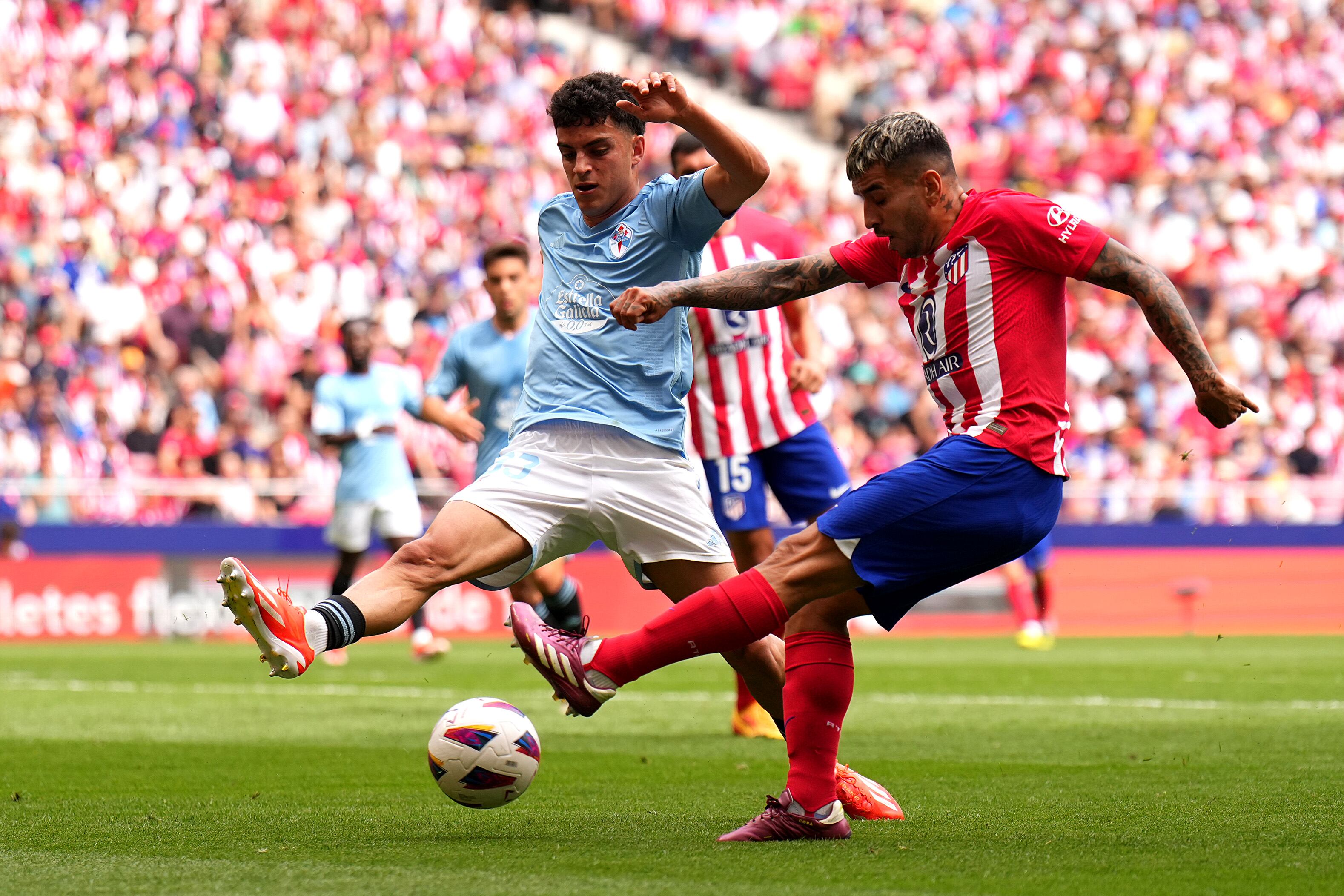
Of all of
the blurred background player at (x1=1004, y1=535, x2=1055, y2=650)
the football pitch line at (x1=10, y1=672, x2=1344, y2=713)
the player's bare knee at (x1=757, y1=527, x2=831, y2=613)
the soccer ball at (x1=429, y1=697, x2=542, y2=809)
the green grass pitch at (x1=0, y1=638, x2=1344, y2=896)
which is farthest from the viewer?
the blurred background player at (x1=1004, y1=535, x2=1055, y2=650)

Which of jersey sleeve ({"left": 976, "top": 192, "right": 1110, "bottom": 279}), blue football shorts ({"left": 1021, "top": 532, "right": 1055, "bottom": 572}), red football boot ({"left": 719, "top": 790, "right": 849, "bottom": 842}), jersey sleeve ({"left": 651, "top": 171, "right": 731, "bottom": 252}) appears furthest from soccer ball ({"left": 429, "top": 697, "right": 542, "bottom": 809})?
blue football shorts ({"left": 1021, "top": 532, "right": 1055, "bottom": 572})

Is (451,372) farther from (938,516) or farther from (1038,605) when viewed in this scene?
(1038,605)

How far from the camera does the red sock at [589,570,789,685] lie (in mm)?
4879

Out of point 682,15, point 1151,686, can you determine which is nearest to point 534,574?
point 1151,686

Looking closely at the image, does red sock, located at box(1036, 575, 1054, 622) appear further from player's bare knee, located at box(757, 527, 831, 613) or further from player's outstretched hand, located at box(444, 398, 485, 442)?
player's bare knee, located at box(757, 527, 831, 613)

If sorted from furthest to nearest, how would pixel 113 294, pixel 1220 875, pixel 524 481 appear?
pixel 113 294, pixel 524 481, pixel 1220 875

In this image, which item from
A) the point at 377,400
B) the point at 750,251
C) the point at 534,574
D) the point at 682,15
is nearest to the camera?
the point at 750,251

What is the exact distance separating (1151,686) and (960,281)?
22.5 feet

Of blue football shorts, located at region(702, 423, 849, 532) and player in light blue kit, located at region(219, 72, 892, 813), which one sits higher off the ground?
player in light blue kit, located at region(219, 72, 892, 813)

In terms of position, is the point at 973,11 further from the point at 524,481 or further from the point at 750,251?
the point at 524,481

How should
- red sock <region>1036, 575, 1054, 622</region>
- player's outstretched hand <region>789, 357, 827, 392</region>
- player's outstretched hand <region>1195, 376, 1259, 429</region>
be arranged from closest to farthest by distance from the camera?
player's outstretched hand <region>1195, 376, 1259, 429</region>, player's outstretched hand <region>789, 357, 827, 392</region>, red sock <region>1036, 575, 1054, 622</region>

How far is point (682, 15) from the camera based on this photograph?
1126 inches

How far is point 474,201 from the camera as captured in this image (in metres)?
22.6

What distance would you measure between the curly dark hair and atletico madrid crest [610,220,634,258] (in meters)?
0.31
